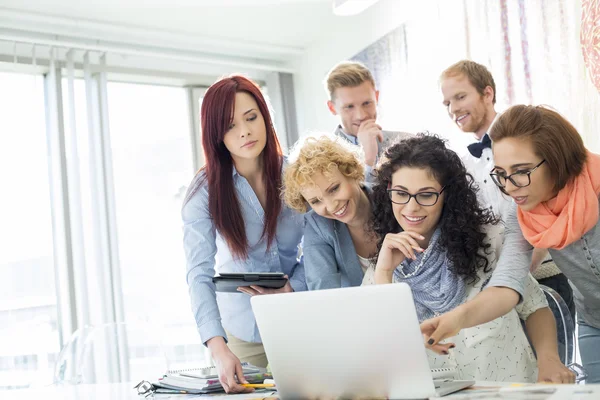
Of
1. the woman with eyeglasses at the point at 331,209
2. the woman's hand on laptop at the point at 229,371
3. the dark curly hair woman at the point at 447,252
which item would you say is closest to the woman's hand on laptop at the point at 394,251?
the dark curly hair woman at the point at 447,252

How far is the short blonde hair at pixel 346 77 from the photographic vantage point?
2945 mm

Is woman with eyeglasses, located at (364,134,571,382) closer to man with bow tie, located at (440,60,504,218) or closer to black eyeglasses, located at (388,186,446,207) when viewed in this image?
black eyeglasses, located at (388,186,446,207)

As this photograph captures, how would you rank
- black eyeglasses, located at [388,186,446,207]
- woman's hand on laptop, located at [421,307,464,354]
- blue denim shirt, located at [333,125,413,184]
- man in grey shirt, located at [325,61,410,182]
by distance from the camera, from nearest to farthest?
woman's hand on laptop, located at [421,307,464,354] < black eyeglasses, located at [388,186,446,207] < blue denim shirt, located at [333,125,413,184] < man in grey shirt, located at [325,61,410,182]

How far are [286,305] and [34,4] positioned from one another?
3551mm

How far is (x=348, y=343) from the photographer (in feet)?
4.01

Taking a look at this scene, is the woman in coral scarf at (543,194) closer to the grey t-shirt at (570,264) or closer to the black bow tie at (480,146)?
the grey t-shirt at (570,264)

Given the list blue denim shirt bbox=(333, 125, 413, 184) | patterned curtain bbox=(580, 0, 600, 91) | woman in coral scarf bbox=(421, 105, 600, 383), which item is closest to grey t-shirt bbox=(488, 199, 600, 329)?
woman in coral scarf bbox=(421, 105, 600, 383)

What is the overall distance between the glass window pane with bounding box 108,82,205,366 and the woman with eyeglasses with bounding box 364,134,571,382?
312 centimetres

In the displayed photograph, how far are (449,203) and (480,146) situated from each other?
84cm

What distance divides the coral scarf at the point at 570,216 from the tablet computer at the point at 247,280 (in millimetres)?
697

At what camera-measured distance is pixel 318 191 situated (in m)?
2.07

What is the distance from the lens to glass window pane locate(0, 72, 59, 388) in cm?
425

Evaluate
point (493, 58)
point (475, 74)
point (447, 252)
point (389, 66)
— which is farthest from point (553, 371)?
point (389, 66)

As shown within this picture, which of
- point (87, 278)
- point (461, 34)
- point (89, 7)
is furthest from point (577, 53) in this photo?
point (87, 278)
